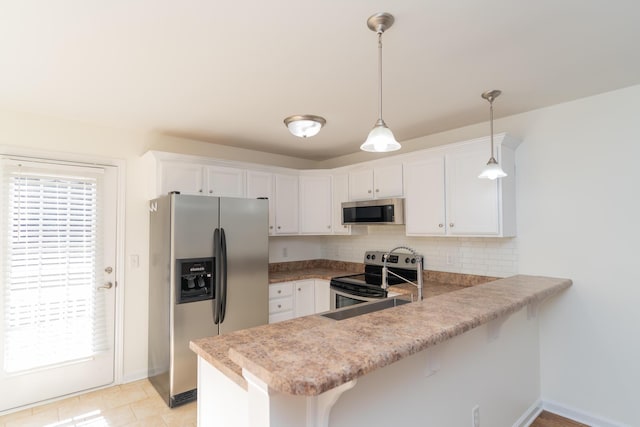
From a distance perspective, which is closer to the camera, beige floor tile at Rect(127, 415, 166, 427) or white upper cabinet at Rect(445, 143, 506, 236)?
beige floor tile at Rect(127, 415, 166, 427)

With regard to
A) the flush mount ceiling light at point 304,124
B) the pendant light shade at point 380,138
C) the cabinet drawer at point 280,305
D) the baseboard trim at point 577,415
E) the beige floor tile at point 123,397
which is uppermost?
the flush mount ceiling light at point 304,124

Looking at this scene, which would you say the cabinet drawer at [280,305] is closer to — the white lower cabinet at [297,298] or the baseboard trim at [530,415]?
the white lower cabinet at [297,298]

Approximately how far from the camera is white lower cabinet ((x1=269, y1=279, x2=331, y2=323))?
3604 millimetres

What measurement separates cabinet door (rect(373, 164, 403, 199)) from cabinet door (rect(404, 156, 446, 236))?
0.09 metres

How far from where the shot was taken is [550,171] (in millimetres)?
2668

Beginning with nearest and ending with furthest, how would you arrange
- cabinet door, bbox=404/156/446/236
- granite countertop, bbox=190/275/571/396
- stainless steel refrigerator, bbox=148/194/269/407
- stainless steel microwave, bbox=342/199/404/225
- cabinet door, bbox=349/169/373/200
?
granite countertop, bbox=190/275/571/396
stainless steel refrigerator, bbox=148/194/269/407
cabinet door, bbox=404/156/446/236
stainless steel microwave, bbox=342/199/404/225
cabinet door, bbox=349/169/373/200

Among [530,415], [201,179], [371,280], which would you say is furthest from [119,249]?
[530,415]

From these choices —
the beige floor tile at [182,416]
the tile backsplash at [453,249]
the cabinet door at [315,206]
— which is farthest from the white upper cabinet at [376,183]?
the beige floor tile at [182,416]

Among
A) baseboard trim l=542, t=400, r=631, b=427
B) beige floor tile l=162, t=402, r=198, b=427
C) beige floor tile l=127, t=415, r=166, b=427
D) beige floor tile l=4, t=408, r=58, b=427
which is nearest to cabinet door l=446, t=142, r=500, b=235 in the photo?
baseboard trim l=542, t=400, r=631, b=427

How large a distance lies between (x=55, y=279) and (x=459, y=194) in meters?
3.57

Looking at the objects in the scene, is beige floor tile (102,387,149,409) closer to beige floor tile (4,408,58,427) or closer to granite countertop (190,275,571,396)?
beige floor tile (4,408,58,427)

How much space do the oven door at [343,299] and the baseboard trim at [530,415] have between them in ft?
4.72

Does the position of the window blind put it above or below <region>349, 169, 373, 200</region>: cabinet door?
below

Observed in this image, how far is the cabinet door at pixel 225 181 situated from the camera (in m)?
3.37
